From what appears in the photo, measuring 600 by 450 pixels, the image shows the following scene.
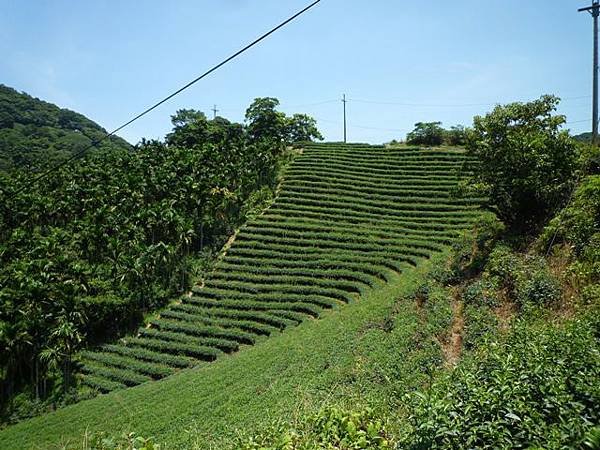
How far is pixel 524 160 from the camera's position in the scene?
17141mm

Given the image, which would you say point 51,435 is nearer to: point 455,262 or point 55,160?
point 455,262

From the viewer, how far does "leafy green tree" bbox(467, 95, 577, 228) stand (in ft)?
55.8

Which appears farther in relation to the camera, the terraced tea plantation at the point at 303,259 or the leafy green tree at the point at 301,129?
the leafy green tree at the point at 301,129

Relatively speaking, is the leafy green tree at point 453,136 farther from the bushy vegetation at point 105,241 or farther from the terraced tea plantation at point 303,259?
the bushy vegetation at point 105,241

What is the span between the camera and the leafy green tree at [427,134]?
49.3 m

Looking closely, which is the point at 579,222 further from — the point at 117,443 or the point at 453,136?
the point at 453,136

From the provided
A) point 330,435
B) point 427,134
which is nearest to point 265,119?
point 427,134

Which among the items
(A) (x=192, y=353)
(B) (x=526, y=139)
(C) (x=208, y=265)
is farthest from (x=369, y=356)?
(C) (x=208, y=265)

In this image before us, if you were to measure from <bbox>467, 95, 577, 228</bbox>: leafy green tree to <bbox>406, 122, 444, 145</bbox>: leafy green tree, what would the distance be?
103ft

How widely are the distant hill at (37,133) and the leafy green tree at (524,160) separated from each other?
58.8 metres

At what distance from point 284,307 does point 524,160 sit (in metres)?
16.2

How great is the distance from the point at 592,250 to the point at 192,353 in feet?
69.8

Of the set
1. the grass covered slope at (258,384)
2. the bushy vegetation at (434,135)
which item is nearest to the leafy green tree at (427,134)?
the bushy vegetation at (434,135)

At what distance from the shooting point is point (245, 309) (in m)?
28.7
